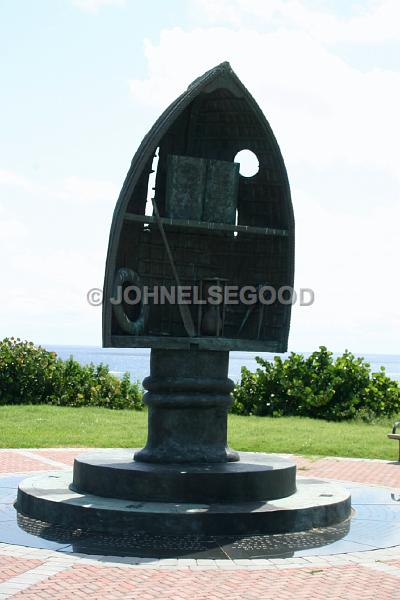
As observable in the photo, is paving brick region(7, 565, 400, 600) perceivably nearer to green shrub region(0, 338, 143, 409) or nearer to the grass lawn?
the grass lawn

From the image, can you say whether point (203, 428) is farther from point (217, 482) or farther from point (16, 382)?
point (16, 382)

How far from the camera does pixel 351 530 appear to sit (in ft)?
27.7

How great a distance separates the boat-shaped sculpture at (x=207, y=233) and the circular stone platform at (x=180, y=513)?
1716 mm

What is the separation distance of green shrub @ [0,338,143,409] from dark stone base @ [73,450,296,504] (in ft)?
44.1

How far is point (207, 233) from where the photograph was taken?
10.4m

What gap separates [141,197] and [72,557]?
4251mm

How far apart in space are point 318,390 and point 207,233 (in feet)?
38.4

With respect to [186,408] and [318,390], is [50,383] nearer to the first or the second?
[318,390]

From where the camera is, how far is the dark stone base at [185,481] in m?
8.54

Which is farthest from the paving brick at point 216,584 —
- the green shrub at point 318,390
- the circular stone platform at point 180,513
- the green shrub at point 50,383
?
the green shrub at point 50,383

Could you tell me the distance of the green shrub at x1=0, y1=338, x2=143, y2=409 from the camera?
73.4ft

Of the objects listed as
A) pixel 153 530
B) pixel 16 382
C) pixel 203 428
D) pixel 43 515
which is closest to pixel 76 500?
pixel 43 515

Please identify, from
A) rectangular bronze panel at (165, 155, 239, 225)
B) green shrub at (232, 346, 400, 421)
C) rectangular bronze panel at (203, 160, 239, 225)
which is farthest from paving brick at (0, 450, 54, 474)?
green shrub at (232, 346, 400, 421)

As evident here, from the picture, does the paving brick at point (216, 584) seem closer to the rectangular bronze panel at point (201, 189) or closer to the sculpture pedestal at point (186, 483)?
the sculpture pedestal at point (186, 483)
